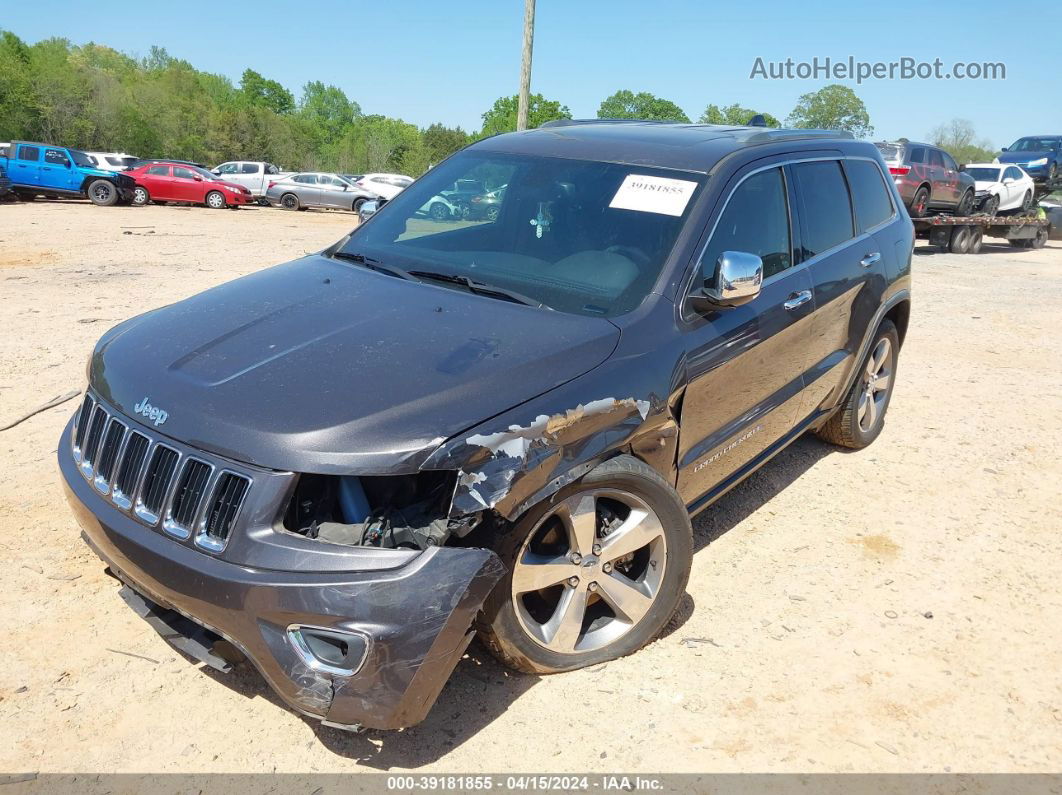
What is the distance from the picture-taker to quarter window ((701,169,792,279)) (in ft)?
11.4

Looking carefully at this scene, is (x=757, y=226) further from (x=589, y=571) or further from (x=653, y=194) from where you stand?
(x=589, y=571)

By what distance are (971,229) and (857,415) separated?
17.6m

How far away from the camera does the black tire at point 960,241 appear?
19.8 metres

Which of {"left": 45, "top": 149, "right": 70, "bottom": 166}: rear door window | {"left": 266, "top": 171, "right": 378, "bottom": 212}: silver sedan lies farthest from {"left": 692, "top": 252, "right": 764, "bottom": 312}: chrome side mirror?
{"left": 266, "top": 171, "right": 378, "bottom": 212}: silver sedan

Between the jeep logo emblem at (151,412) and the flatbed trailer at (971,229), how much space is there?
60.8ft

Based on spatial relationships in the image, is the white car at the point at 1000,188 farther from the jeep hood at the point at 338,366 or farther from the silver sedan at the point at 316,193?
the jeep hood at the point at 338,366

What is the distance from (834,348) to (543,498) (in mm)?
2571

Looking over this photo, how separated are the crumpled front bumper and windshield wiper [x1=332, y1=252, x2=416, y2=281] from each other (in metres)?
1.54

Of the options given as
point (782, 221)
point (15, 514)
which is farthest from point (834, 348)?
point (15, 514)

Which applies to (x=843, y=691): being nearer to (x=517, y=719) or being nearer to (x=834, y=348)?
(x=517, y=719)

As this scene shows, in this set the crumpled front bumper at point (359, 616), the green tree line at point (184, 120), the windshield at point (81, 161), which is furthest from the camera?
the green tree line at point (184, 120)

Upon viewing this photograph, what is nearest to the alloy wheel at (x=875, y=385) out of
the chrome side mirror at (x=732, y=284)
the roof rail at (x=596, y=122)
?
the roof rail at (x=596, y=122)

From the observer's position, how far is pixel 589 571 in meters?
2.90

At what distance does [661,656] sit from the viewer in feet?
10.5
